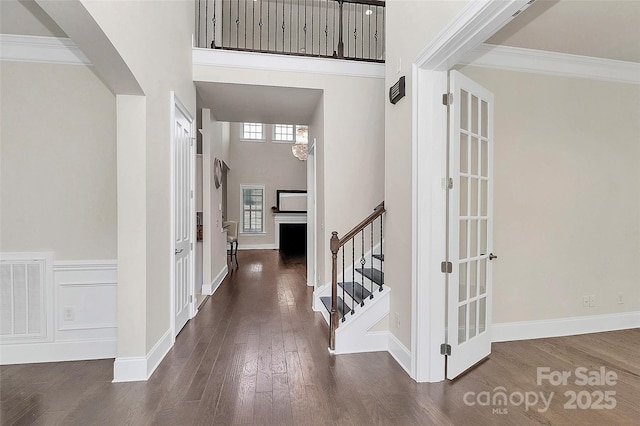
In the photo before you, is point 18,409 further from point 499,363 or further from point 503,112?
point 503,112

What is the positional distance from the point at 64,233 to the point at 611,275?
5.74 m

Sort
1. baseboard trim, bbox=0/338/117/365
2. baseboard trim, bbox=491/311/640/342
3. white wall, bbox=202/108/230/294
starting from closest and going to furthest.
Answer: baseboard trim, bbox=0/338/117/365 → baseboard trim, bbox=491/311/640/342 → white wall, bbox=202/108/230/294

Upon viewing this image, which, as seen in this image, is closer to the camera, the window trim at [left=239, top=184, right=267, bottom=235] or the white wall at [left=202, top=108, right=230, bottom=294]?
the white wall at [left=202, top=108, right=230, bottom=294]

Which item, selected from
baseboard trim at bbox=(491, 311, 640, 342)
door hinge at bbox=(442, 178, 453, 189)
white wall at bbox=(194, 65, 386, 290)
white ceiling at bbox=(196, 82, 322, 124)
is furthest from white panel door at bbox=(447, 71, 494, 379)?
white ceiling at bbox=(196, 82, 322, 124)

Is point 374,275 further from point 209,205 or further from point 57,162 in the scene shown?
point 57,162

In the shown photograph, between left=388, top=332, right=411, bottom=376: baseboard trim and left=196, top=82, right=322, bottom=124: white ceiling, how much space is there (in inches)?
121

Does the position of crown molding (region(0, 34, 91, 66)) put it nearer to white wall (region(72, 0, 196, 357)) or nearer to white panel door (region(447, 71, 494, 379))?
white wall (region(72, 0, 196, 357))

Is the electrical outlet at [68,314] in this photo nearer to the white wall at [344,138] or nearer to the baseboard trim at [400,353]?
the white wall at [344,138]

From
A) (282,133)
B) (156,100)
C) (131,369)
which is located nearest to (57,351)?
(131,369)

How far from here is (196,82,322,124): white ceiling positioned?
4031 millimetres

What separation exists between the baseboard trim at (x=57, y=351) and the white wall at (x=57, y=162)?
2.59 feet

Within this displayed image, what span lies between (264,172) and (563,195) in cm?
885

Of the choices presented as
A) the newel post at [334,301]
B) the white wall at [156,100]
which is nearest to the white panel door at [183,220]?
the white wall at [156,100]

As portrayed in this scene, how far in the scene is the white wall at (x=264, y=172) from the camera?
10625 mm
